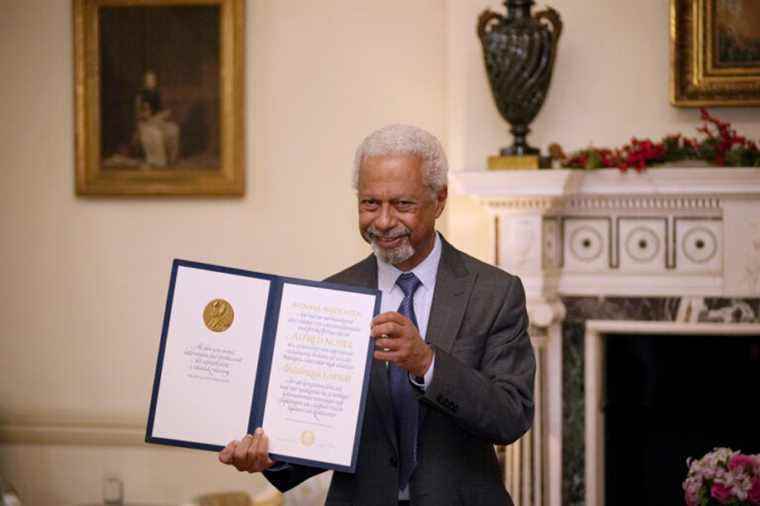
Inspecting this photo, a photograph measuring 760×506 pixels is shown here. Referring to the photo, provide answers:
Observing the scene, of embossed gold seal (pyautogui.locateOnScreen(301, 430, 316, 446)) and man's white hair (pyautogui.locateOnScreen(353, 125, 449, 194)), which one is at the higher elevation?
man's white hair (pyautogui.locateOnScreen(353, 125, 449, 194))

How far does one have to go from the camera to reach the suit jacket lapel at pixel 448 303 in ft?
7.78

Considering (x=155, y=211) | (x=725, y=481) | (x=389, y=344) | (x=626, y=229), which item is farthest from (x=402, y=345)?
(x=155, y=211)

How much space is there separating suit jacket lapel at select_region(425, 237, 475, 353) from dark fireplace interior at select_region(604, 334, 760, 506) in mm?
2454

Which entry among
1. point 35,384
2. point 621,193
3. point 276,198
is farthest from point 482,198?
point 35,384

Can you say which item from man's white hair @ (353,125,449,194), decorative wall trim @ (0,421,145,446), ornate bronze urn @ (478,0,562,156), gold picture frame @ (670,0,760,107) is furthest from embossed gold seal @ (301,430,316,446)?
decorative wall trim @ (0,421,145,446)

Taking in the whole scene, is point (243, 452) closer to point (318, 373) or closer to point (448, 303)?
point (318, 373)

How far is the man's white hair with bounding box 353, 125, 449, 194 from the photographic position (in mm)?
2410

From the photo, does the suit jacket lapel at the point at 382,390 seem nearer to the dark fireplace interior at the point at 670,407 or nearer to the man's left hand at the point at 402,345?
the man's left hand at the point at 402,345

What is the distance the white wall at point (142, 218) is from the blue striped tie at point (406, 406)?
2759 mm

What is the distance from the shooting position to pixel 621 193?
177 inches

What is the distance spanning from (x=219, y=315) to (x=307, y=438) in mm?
347

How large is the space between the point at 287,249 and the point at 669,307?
1863 millimetres

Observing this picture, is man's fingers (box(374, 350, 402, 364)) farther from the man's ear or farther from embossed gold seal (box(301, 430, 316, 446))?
the man's ear

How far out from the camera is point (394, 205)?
2.40 m
